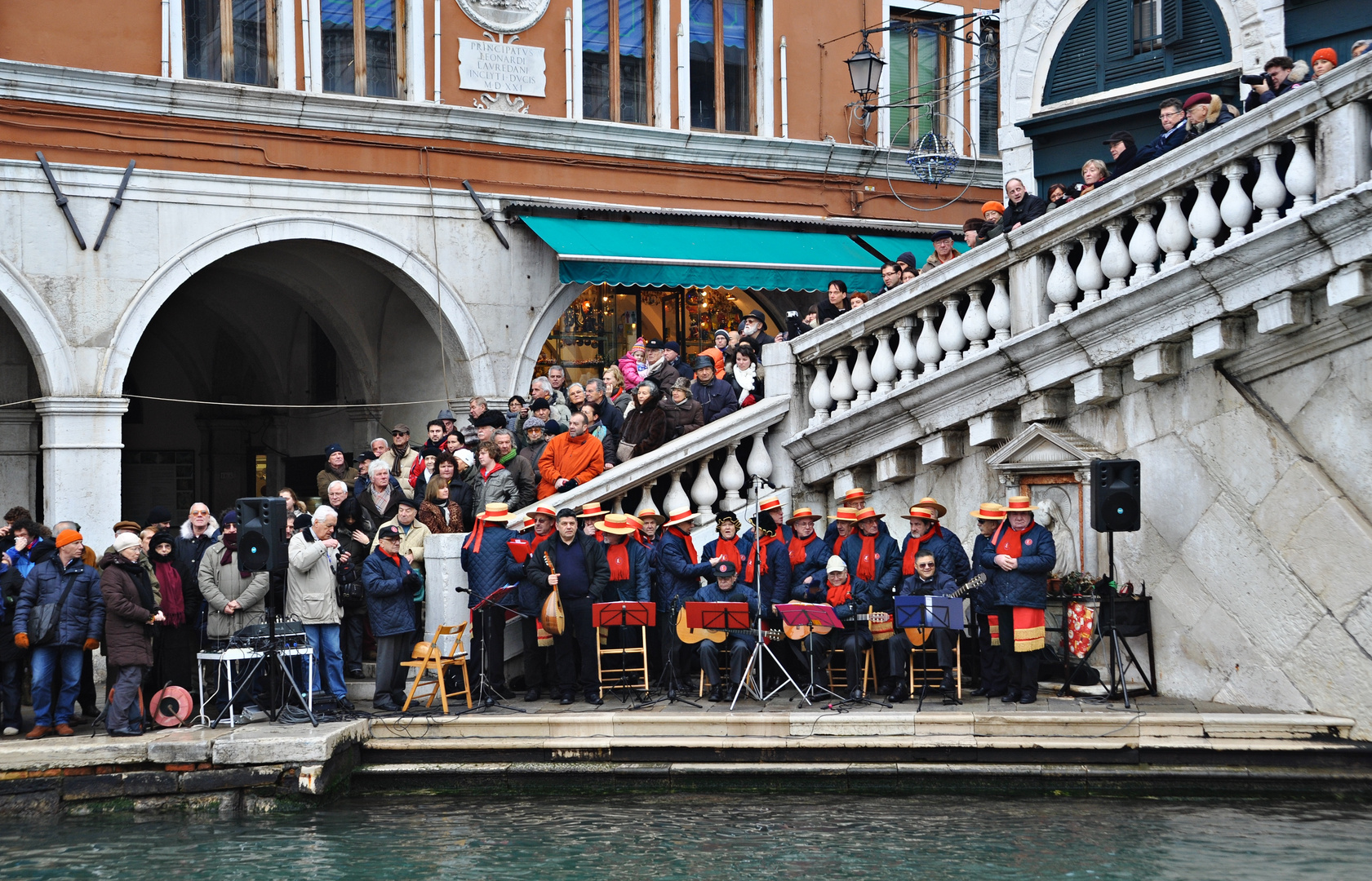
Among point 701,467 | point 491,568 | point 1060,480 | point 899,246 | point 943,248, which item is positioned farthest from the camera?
point 899,246

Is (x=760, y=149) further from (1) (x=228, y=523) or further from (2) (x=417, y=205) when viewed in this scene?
(1) (x=228, y=523)

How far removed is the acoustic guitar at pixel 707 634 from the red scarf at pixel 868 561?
603 millimetres

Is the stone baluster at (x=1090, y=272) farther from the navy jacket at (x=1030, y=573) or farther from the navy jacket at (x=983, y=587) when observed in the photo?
the navy jacket at (x=983, y=587)

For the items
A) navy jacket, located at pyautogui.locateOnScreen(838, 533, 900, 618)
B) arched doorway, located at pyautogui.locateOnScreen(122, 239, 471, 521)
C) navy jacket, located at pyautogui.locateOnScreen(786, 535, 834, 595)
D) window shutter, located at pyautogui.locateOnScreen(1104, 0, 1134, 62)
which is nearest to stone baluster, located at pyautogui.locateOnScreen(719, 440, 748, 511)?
navy jacket, located at pyautogui.locateOnScreen(786, 535, 834, 595)

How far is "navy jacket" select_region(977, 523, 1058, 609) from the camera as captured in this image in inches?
411

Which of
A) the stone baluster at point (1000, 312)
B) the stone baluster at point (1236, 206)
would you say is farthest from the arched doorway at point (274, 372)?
the stone baluster at point (1236, 206)

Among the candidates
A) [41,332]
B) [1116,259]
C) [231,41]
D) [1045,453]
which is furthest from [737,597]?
[231,41]

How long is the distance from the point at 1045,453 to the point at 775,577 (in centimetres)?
224

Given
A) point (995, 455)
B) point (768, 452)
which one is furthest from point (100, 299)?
point (995, 455)

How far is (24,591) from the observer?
1067cm

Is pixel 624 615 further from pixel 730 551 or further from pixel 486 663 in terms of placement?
pixel 486 663

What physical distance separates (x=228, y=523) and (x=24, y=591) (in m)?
1.56

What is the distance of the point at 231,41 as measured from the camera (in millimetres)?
16109

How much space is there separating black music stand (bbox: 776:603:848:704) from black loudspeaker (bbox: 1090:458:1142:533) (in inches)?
79.2
